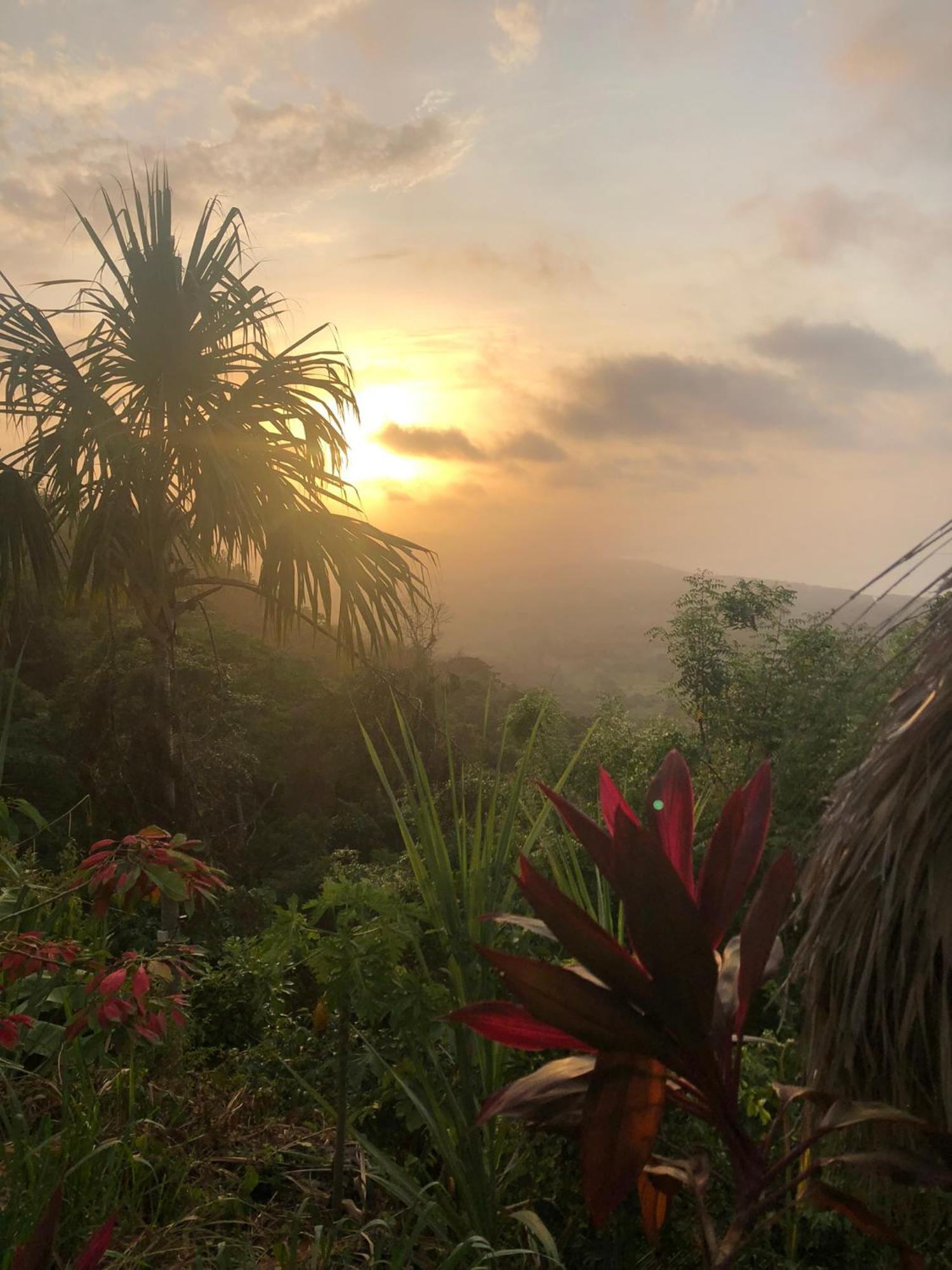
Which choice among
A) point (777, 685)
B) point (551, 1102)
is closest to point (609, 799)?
point (551, 1102)

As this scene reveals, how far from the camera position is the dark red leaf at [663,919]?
89 cm

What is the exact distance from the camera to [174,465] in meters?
4.48

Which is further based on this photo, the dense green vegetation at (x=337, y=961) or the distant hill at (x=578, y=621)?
the distant hill at (x=578, y=621)

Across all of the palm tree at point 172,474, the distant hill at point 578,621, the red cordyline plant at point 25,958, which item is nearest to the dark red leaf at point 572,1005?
the red cordyline plant at point 25,958

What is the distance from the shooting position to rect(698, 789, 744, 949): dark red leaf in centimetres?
99

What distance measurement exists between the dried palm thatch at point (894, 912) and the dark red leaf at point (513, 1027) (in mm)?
402

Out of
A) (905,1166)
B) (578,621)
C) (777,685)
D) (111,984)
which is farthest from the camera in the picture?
(578,621)

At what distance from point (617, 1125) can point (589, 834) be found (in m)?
0.28

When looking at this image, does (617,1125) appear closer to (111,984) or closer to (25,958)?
(111,984)

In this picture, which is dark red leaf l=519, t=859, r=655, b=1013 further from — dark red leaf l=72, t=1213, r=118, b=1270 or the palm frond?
the palm frond

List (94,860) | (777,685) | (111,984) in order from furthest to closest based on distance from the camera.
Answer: (777,685) → (94,860) → (111,984)

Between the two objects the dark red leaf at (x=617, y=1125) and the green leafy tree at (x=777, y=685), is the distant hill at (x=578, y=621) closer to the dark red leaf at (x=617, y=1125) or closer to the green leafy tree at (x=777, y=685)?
the green leafy tree at (x=777, y=685)

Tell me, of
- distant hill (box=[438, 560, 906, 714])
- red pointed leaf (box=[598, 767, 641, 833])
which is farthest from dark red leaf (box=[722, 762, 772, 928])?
distant hill (box=[438, 560, 906, 714])

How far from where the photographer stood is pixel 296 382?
16.7 feet
